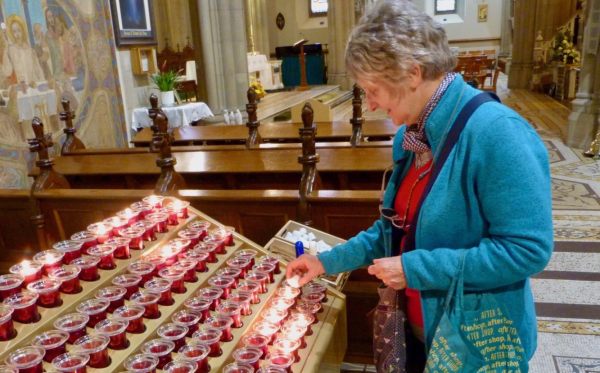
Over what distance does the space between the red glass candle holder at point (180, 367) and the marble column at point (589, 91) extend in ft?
25.7

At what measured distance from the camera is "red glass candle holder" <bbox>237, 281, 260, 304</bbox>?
190 cm

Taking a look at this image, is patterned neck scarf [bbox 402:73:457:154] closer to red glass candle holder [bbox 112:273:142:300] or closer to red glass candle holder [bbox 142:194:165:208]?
red glass candle holder [bbox 112:273:142:300]

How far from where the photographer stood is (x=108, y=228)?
81.6 inches

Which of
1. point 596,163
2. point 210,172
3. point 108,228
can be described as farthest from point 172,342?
point 596,163

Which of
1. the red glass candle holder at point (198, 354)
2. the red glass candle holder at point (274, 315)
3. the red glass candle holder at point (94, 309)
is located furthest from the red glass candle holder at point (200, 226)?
the red glass candle holder at point (198, 354)

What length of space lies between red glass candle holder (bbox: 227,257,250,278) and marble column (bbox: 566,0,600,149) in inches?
286

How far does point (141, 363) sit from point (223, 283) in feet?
1.67

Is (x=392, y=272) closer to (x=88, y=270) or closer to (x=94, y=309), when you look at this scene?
(x=94, y=309)

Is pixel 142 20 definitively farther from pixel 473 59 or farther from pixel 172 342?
pixel 473 59

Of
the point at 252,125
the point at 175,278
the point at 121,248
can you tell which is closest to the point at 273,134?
the point at 252,125

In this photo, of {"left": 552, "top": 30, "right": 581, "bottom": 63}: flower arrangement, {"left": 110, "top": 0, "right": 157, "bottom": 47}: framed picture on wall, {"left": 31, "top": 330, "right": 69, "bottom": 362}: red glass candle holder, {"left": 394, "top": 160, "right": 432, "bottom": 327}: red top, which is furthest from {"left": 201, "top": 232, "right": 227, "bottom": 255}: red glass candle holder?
{"left": 552, "top": 30, "right": 581, "bottom": 63}: flower arrangement

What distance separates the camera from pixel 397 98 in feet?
4.56

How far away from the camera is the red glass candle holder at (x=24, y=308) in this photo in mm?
1540

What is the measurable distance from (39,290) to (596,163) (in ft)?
23.7
